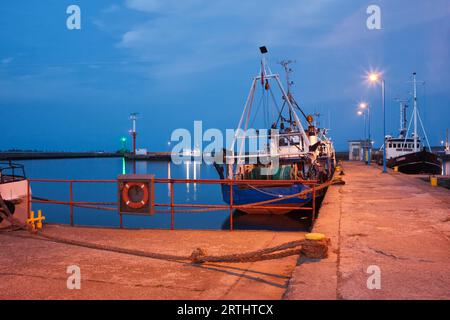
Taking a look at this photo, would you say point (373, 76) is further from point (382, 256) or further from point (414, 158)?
point (382, 256)

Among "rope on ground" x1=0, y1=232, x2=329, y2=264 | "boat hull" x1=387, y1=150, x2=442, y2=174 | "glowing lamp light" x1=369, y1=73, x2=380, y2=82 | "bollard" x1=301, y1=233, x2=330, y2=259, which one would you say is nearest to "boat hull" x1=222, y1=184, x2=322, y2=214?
"rope on ground" x1=0, y1=232, x2=329, y2=264

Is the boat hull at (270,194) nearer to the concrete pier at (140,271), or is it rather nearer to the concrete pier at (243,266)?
the concrete pier at (243,266)

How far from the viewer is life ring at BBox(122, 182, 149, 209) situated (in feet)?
26.3

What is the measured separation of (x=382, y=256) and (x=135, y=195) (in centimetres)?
462

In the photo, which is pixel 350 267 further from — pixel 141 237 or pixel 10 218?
pixel 10 218

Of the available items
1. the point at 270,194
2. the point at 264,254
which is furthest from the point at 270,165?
the point at 264,254

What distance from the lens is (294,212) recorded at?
20.5 meters

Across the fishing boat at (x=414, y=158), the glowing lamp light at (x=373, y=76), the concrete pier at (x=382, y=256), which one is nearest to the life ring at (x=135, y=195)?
the concrete pier at (x=382, y=256)

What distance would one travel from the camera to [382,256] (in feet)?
19.8

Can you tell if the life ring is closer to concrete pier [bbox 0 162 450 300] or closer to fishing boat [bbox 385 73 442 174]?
concrete pier [bbox 0 162 450 300]

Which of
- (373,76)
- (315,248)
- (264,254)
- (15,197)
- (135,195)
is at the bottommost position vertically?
(264,254)

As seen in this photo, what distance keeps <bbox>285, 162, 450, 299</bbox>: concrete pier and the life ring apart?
3.51 meters

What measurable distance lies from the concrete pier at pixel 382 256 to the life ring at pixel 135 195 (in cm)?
351
